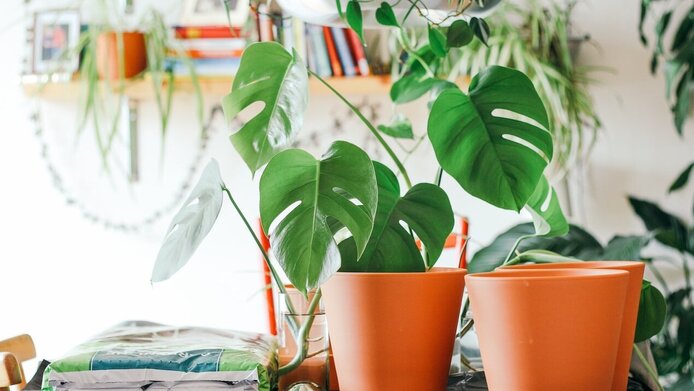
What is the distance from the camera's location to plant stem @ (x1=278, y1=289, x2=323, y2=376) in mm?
883

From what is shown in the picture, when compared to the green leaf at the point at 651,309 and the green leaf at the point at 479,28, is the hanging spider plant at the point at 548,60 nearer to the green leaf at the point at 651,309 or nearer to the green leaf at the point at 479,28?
the green leaf at the point at 479,28

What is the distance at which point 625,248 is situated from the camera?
2031mm

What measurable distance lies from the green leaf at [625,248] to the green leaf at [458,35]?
1.15m

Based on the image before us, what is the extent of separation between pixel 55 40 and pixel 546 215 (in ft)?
7.41

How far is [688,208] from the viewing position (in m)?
2.87

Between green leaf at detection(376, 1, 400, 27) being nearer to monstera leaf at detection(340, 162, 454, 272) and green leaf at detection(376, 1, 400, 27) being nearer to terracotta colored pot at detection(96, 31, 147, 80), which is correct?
monstera leaf at detection(340, 162, 454, 272)

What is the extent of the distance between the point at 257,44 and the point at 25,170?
234cm

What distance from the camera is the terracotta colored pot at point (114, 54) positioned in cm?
267

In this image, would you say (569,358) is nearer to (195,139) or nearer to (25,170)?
(195,139)

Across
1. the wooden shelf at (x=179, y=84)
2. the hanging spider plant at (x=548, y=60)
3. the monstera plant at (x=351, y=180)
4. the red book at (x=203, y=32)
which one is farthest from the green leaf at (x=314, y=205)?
the red book at (x=203, y=32)

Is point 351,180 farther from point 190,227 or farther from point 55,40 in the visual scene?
point 55,40

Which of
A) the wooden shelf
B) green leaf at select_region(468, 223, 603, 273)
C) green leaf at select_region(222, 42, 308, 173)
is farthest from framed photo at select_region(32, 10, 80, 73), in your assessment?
green leaf at select_region(222, 42, 308, 173)

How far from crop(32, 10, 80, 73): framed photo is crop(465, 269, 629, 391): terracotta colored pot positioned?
7.54ft

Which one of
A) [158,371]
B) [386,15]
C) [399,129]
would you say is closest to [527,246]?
[399,129]
